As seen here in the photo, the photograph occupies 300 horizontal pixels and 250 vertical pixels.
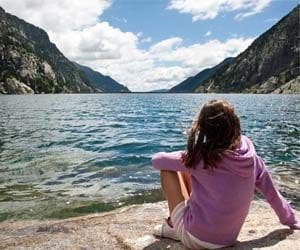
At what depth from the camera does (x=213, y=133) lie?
5.42m

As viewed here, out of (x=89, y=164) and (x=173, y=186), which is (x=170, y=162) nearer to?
(x=173, y=186)

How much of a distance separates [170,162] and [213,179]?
0.62 m

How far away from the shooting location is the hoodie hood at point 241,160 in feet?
18.0

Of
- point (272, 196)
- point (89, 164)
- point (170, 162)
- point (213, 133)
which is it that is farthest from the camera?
point (89, 164)

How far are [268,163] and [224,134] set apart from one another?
12910 millimetres

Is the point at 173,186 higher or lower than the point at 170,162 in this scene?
lower

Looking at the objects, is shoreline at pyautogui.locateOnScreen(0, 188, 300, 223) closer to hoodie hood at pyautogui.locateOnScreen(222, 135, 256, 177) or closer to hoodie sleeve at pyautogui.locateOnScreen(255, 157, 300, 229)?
hoodie sleeve at pyautogui.locateOnScreen(255, 157, 300, 229)

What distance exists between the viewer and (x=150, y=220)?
27.3ft

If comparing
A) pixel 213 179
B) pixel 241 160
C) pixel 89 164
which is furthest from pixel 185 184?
pixel 89 164

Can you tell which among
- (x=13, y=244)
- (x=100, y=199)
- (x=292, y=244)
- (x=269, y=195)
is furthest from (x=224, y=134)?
(x=100, y=199)

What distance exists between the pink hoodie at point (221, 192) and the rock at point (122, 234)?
1.66 feet

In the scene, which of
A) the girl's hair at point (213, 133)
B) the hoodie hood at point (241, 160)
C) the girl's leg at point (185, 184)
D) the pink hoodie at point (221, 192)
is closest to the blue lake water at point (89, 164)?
the girl's leg at point (185, 184)

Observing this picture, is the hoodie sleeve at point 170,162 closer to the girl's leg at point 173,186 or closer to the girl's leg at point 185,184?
the girl's leg at point 173,186

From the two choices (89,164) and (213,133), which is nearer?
(213,133)
